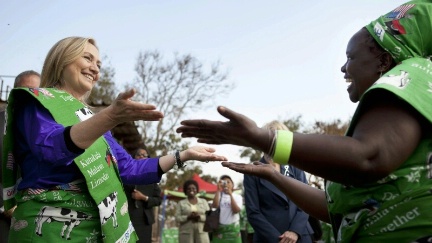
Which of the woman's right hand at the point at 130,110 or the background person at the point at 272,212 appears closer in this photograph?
the woman's right hand at the point at 130,110

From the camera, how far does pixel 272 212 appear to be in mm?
5477

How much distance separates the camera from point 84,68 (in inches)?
130

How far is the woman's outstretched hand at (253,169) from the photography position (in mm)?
2196

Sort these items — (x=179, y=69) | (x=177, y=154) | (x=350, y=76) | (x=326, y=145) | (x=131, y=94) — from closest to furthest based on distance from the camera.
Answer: (x=326, y=145), (x=350, y=76), (x=131, y=94), (x=177, y=154), (x=179, y=69)

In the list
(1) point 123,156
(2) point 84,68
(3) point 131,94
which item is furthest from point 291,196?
(2) point 84,68

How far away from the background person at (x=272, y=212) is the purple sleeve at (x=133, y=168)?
207 centimetres

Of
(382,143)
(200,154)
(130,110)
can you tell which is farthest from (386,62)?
(200,154)

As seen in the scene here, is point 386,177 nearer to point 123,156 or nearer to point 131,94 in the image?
point 131,94

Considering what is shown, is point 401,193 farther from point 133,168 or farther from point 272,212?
point 272,212

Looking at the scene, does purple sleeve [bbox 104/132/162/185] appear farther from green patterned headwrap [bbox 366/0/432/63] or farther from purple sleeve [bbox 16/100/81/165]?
green patterned headwrap [bbox 366/0/432/63]

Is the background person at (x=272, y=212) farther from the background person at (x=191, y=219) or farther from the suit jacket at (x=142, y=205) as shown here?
the background person at (x=191, y=219)

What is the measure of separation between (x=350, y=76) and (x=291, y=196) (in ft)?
2.22

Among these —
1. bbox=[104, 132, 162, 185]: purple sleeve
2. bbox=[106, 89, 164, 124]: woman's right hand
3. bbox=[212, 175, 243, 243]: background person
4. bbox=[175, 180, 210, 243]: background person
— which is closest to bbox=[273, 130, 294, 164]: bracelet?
bbox=[106, 89, 164, 124]: woman's right hand

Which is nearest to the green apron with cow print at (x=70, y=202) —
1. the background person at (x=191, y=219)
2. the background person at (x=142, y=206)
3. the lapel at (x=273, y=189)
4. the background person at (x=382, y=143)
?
the background person at (x=382, y=143)
